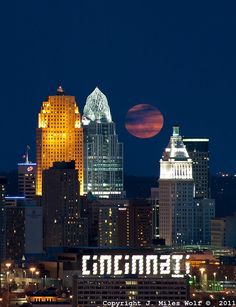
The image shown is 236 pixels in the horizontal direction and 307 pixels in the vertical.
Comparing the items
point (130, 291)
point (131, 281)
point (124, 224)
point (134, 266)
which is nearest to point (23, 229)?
point (124, 224)

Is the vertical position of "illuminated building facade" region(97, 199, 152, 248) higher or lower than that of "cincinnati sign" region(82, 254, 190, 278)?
higher

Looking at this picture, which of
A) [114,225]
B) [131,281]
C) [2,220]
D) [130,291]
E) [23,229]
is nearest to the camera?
[130,291]

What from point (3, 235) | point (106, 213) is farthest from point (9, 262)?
point (106, 213)

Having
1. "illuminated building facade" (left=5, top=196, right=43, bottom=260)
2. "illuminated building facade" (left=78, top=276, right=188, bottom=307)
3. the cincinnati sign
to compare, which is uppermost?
"illuminated building facade" (left=5, top=196, right=43, bottom=260)

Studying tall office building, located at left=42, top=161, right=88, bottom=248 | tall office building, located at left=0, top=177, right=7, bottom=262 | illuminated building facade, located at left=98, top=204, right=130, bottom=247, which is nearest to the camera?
tall office building, located at left=0, top=177, right=7, bottom=262

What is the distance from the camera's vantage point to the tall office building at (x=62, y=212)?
187625 mm

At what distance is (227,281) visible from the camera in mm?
163625

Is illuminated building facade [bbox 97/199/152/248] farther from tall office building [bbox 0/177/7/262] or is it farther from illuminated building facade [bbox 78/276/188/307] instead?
illuminated building facade [bbox 78/276/188/307]

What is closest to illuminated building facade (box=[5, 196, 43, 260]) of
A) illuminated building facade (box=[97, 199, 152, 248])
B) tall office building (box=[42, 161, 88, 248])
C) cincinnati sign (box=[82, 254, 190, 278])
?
tall office building (box=[42, 161, 88, 248])

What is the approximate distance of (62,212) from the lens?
7441 inches

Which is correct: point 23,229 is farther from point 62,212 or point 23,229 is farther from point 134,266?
point 134,266

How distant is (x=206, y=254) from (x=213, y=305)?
45890 millimetres

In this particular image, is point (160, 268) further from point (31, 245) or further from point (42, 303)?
point (31, 245)

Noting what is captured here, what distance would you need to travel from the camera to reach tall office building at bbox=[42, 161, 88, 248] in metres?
188
